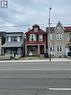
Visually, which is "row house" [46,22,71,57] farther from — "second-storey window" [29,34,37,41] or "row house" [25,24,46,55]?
"second-storey window" [29,34,37,41]

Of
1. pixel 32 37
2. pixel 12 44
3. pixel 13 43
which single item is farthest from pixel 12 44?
pixel 32 37

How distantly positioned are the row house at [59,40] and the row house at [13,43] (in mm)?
7505

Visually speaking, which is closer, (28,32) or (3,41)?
(28,32)

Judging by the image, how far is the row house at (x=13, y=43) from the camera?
2684 inches

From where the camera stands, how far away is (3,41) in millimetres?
72875

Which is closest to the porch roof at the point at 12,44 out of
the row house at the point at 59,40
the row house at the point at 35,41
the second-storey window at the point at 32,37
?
the row house at the point at 35,41

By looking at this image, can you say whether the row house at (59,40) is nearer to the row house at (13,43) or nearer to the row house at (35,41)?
the row house at (35,41)

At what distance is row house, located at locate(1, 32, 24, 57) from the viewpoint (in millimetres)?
68169

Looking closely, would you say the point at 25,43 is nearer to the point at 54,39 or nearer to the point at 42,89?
the point at 54,39

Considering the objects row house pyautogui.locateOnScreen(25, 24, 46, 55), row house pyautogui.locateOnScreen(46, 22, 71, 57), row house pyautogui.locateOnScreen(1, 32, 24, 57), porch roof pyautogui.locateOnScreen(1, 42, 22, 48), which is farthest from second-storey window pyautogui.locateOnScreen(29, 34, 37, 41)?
row house pyautogui.locateOnScreen(46, 22, 71, 57)

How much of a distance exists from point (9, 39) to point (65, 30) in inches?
559

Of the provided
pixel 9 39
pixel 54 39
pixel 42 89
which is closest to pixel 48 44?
pixel 54 39

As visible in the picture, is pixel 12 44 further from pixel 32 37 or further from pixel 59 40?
pixel 59 40

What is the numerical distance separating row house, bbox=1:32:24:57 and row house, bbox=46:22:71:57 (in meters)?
7.51
